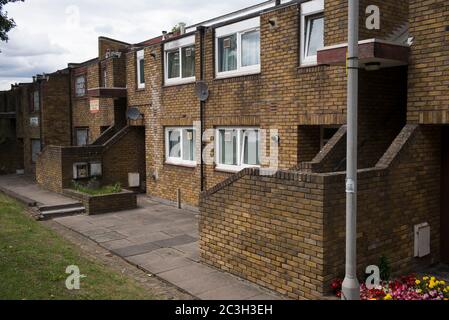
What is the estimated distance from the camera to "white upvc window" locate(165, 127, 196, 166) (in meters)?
13.7

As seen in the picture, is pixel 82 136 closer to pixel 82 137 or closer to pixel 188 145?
pixel 82 137

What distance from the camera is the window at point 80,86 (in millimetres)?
20922

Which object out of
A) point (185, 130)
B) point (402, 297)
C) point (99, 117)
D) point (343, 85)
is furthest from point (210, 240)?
point (99, 117)

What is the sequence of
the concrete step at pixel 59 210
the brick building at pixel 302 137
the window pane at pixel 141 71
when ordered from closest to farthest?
1. the brick building at pixel 302 137
2. the concrete step at pixel 59 210
3. the window pane at pixel 141 71

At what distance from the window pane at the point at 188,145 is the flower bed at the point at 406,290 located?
839 centimetres

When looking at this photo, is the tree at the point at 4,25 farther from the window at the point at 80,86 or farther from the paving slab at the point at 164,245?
the window at the point at 80,86

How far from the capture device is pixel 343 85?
8.57 meters

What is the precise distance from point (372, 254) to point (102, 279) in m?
4.20

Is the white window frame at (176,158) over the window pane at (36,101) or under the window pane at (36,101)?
under

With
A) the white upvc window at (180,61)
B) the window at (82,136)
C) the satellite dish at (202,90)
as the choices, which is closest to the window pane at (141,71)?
the white upvc window at (180,61)

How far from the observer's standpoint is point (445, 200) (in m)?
7.55

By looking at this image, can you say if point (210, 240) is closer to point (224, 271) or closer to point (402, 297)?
point (224, 271)

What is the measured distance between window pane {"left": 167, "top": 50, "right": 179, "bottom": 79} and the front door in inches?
348

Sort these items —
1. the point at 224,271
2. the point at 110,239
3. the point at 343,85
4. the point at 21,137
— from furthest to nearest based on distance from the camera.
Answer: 1. the point at 21,137
2. the point at 110,239
3. the point at 343,85
4. the point at 224,271
